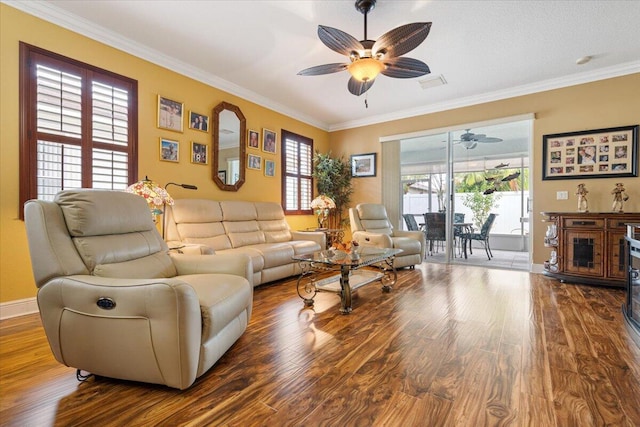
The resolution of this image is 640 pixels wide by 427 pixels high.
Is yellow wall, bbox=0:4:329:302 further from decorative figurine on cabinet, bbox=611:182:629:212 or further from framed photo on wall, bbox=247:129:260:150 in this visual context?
decorative figurine on cabinet, bbox=611:182:629:212

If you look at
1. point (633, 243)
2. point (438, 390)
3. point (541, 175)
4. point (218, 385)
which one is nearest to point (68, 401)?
point (218, 385)

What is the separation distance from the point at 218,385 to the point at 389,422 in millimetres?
870

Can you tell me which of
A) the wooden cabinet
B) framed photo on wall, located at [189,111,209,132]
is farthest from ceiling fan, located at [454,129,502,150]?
framed photo on wall, located at [189,111,209,132]

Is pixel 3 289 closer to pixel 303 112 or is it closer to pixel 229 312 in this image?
pixel 229 312

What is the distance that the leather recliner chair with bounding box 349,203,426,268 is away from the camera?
14.3 ft

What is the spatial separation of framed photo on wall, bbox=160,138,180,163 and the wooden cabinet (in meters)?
4.71

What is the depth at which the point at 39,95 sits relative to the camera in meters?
2.67

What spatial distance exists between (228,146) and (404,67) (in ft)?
8.83

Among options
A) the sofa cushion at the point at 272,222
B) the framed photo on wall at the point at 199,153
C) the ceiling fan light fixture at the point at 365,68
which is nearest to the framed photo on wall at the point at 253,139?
the framed photo on wall at the point at 199,153

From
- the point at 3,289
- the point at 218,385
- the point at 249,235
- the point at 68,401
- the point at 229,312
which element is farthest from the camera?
the point at 249,235

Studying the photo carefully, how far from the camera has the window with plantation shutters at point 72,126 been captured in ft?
8.55

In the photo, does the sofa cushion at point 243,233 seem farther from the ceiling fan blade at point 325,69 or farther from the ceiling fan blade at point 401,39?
the ceiling fan blade at point 401,39

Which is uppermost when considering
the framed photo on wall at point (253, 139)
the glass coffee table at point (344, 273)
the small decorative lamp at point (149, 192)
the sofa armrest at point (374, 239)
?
the framed photo on wall at point (253, 139)

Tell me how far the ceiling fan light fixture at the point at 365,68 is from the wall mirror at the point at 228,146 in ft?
7.58
